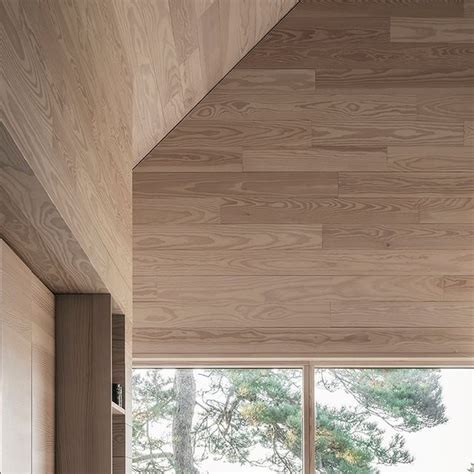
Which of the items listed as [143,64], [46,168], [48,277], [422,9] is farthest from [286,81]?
[46,168]

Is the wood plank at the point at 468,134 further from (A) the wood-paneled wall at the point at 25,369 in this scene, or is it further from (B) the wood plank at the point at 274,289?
(A) the wood-paneled wall at the point at 25,369

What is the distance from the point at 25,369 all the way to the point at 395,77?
8.07 feet

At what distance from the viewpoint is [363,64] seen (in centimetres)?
404

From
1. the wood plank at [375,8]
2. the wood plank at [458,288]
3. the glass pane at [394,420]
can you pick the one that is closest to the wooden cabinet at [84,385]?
the glass pane at [394,420]

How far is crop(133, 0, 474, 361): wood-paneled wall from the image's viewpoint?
152 inches

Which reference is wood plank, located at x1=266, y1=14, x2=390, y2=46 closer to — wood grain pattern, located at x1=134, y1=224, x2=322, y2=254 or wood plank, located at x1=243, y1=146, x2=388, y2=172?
wood plank, located at x1=243, y1=146, x2=388, y2=172

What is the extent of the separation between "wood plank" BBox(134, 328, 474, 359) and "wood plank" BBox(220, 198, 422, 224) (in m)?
0.42

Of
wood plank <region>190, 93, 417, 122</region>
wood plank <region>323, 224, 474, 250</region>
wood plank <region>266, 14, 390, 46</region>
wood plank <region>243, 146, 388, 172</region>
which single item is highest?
wood plank <region>266, 14, 390, 46</region>

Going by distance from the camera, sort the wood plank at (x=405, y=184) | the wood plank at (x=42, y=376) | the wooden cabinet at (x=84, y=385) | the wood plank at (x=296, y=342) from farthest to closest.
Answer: the wood plank at (x=405, y=184) → the wood plank at (x=296, y=342) → the wooden cabinet at (x=84, y=385) → the wood plank at (x=42, y=376)

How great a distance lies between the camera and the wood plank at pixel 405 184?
3.95m

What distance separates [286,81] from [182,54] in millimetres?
909

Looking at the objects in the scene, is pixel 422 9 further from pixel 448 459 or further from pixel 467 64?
pixel 448 459

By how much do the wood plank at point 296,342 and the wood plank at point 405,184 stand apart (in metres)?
0.54

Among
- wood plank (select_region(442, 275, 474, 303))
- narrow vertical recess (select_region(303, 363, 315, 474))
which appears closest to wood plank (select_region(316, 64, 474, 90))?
wood plank (select_region(442, 275, 474, 303))
